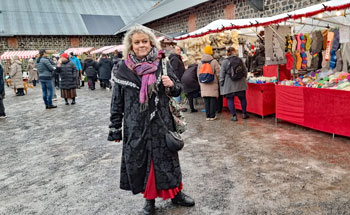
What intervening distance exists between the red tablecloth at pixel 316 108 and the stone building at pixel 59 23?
2437 cm

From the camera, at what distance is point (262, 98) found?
6543 mm

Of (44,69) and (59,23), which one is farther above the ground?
(59,23)

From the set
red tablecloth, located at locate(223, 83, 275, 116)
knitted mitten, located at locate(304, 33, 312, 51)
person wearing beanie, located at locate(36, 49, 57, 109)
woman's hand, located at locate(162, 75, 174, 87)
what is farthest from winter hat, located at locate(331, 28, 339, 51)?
person wearing beanie, located at locate(36, 49, 57, 109)

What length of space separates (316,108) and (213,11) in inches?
439

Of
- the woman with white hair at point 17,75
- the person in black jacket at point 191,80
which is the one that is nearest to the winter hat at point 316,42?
the person in black jacket at point 191,80

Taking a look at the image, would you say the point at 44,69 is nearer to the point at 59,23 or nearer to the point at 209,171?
the point at 209,171

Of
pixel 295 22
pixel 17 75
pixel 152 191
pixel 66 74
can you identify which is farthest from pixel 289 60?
pixel 17 75

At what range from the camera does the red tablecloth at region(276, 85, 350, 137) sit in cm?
478

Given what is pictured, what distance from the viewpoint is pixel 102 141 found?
225 inches

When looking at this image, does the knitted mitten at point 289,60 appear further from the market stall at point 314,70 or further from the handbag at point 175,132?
the handbag at point 175,132

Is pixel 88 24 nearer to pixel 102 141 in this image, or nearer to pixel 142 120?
pixel 102 141

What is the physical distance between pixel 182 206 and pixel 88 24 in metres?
28.1

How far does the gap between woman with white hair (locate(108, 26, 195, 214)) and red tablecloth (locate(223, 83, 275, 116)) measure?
14.0 feet

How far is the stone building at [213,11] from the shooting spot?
11194mm
